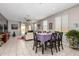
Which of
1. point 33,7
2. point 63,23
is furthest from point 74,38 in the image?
point 33,7

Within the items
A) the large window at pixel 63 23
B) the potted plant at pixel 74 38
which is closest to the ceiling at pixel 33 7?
the large window at pixel 63 23

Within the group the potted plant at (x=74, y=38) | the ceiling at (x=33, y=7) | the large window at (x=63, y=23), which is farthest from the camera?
the large window at (x=63, y=23)

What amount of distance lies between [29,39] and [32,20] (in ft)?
4.95

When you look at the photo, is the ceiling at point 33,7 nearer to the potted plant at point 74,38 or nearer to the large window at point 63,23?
the large window at point 63,23

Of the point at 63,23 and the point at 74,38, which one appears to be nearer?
the point at 74,38

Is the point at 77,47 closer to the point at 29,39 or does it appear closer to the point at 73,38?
the point at 73,38

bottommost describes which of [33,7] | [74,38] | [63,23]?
[74,38]

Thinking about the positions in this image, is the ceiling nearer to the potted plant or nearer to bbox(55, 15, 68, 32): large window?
bbox(55, 15, 68, 32): large window

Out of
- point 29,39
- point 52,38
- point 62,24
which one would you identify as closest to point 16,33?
point 29,39

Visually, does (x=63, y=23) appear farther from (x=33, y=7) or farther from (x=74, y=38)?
(x=33, y=7)

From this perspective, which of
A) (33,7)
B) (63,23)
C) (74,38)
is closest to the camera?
(74,38)

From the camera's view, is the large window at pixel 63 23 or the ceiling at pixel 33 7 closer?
the ceiling at pixel 33 7

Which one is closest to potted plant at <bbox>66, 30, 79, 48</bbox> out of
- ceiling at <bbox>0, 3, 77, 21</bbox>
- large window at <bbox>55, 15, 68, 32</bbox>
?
large window at <bbox>55, 15, 68, 32</bbox>

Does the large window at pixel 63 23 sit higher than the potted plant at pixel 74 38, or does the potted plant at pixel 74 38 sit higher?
the large window at pixel 63 23
